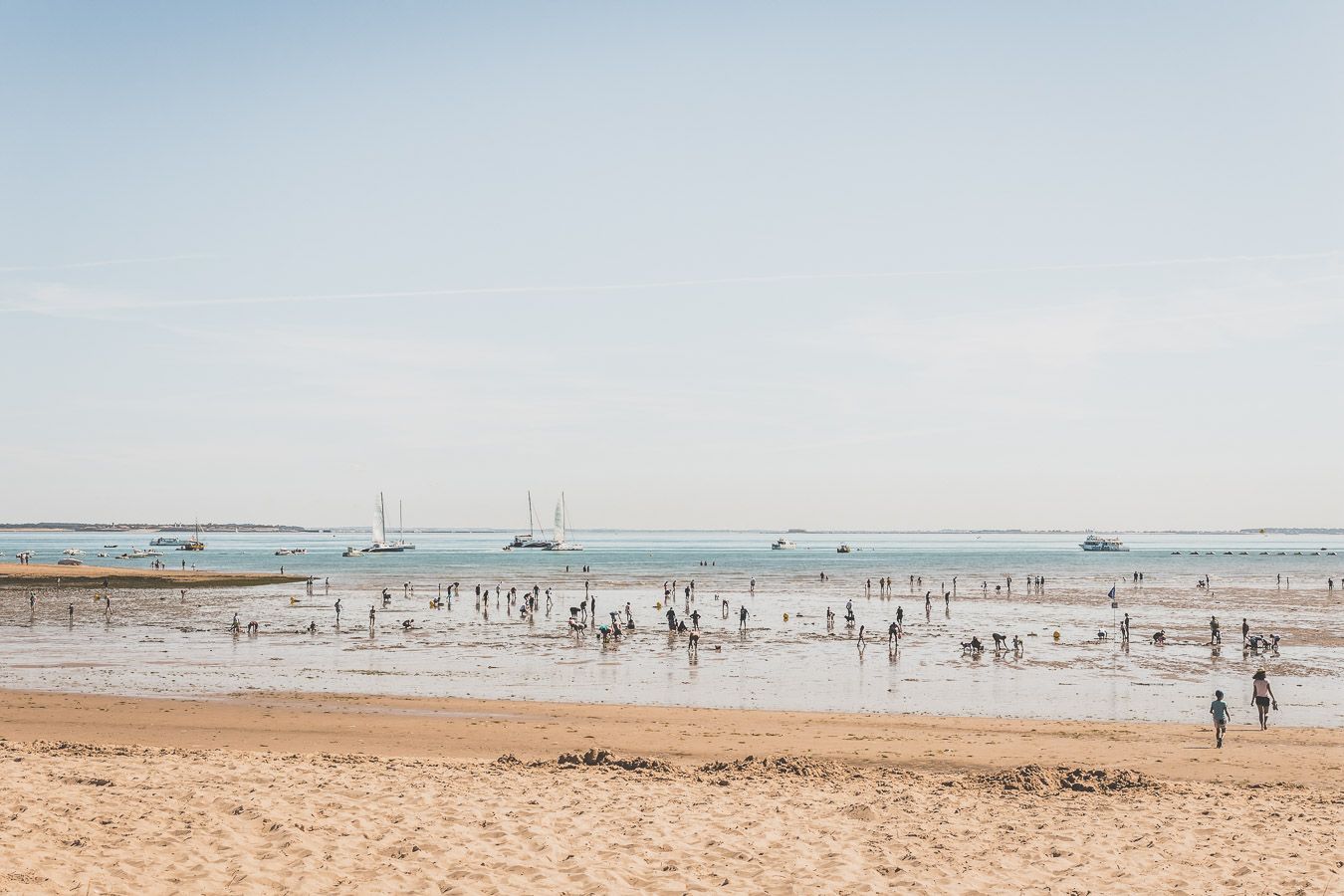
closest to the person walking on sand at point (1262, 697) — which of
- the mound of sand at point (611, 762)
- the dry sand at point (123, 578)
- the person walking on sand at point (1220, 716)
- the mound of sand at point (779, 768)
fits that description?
the person walking on sand at point (1220, 716)

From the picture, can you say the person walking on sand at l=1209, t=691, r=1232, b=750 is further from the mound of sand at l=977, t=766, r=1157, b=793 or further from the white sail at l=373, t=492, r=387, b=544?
the white sail at l=373, t=492, r=387, b=544

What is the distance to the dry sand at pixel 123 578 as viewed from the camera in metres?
89.0

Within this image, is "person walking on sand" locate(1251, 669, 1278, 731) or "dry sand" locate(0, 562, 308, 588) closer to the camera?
"person walking on sand" locate(1251, 669, 1278, 731)

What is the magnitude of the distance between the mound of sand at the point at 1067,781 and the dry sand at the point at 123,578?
281 ft

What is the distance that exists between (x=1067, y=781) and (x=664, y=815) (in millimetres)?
7646

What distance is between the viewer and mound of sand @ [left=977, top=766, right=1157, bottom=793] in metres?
17.5

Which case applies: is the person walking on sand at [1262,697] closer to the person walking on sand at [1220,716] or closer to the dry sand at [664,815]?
the dry sand at [664,815]

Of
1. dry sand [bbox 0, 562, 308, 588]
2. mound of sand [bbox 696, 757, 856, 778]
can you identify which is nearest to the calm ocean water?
dry sand [bbox 0, 562, 308, 588]

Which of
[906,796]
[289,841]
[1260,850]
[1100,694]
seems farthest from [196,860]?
[1100,694]

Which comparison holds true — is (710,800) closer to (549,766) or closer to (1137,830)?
(549,766)

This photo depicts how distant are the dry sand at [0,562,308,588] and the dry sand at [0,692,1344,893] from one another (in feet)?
239

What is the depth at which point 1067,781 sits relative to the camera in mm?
17797

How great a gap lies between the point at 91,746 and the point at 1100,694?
94.0 ft

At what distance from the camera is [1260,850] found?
44.6ft
